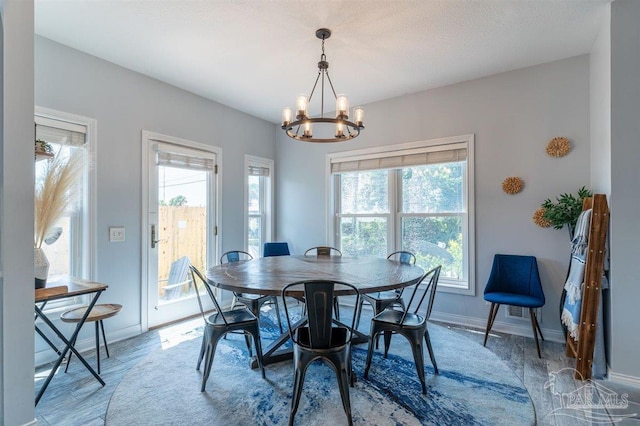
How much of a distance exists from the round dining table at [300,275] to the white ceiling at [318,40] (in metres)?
1.93

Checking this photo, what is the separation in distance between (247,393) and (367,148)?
313cm

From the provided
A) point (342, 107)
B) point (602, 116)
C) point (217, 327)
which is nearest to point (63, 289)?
point (217, 327)

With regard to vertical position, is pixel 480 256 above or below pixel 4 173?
below

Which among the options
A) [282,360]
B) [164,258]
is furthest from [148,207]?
[282,360]

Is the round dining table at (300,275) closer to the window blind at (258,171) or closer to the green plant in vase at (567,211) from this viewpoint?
the green plant in vase at (567,211)

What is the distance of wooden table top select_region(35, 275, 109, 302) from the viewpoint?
1993mm

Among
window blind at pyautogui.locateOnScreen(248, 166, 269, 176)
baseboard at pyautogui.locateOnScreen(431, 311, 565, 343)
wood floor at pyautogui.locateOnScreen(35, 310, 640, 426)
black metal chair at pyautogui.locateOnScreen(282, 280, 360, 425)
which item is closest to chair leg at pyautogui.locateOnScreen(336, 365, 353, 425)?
black metal chair at pyautogui.locateOnScreen(282, 280, 360, 425)

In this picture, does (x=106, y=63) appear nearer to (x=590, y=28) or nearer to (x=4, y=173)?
(x=4, y=173)

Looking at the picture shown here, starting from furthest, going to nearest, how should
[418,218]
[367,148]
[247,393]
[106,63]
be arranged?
[367,148] → [418,218] → [106,63] → [247,393]

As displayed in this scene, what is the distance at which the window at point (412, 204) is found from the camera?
3.63 meters

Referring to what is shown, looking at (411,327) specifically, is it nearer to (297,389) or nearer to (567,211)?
(297,389)

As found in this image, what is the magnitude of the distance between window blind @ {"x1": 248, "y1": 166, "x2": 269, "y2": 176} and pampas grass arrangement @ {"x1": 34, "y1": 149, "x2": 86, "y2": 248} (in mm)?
2603

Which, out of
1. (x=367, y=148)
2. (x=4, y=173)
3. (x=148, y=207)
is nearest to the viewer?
(x=4, y=173)

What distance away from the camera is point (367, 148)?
13.9ft
